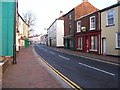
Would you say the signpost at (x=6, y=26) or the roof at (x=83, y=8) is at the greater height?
the roof at (x=83, y=8)

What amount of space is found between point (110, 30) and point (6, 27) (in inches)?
A: 615

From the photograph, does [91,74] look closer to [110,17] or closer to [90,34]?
[110,17]

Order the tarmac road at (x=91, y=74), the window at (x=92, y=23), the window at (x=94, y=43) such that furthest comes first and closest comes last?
the window at (x=92, y=23) → the window at (x=94, y=43) → the tarmac road at (x=91, y=74)

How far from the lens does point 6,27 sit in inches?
661

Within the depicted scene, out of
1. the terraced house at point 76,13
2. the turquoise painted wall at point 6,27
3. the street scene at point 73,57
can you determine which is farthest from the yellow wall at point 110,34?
the terraced house at point 76,13

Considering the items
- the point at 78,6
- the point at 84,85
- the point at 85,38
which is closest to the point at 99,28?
the point at 85,38

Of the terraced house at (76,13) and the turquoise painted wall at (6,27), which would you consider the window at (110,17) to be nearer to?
the turquoise painted wall at (6,27)

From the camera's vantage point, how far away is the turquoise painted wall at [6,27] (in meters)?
16.2

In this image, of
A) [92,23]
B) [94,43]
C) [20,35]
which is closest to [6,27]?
[94,43]

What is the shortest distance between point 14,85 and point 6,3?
326 inches

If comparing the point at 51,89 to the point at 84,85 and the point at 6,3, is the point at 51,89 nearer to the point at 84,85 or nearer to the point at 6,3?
the point at 84,85

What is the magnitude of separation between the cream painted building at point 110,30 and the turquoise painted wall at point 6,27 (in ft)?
44.8

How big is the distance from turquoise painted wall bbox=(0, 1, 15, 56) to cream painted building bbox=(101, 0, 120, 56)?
1366 centimetres

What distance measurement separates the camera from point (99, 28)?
32.5 meters
